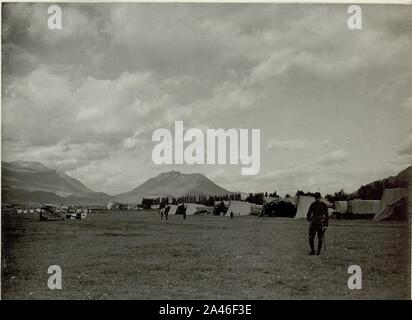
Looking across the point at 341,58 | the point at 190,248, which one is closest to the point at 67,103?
the point at 190,248

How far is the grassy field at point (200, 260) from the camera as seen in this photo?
730 cm

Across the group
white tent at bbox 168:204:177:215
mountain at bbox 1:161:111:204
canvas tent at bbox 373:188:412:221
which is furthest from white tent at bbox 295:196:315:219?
mountain at bbox 1:161:111:204

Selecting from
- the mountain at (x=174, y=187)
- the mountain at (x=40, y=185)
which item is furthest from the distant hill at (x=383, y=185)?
the mountain at (x=40, y=185)

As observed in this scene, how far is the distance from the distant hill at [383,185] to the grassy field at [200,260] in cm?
41

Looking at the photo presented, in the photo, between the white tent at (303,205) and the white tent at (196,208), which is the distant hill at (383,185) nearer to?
the white tent at (303,205)

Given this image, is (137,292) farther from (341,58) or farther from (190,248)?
(341,58)

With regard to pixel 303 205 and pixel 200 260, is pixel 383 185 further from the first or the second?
pixel 200 260

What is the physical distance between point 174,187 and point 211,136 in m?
0.92

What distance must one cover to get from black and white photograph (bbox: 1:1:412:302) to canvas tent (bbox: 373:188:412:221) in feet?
0.05

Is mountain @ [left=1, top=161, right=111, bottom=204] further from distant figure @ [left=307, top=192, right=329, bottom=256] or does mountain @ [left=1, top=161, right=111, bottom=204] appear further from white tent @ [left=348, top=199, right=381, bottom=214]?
white tent @ [left=348, top=199, right=381, bottom=214]

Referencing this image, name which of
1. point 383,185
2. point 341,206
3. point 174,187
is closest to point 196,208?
point 174,187

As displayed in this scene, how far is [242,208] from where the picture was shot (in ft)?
25.5

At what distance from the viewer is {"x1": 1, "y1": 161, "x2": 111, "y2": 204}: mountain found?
7.44 meters

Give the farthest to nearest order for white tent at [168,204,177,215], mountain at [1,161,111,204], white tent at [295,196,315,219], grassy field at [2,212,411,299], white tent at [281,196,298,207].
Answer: white tent at [168,204,177,215] → white tent at [281,196,298,207] → white tent at [295,196,315,219] → mountain at [1,161,111,204] → grassy field at [2,212,411,299]
